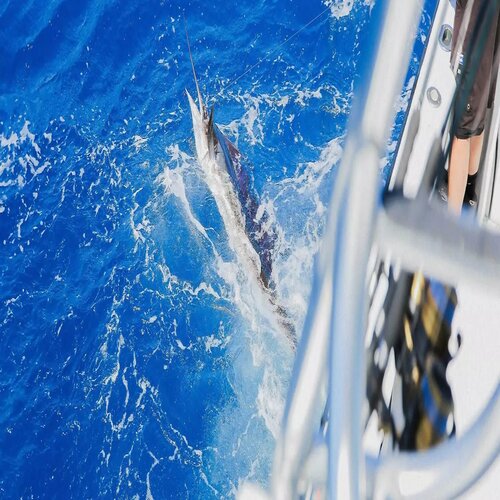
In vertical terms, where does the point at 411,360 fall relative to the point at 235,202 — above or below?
below

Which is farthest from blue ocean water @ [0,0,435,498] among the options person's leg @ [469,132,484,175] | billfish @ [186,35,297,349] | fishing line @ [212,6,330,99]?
person's leg @ [469,132,484,175]

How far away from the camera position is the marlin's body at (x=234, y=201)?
6.82 m

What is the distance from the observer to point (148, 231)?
23.5 ft

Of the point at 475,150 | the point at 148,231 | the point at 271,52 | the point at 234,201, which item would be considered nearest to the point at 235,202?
the point at 234,201

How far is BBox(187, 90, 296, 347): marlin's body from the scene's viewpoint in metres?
6.82

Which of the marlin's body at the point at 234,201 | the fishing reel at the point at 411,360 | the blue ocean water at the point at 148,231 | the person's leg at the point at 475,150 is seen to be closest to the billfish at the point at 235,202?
the marlin's body at the point at 234,201

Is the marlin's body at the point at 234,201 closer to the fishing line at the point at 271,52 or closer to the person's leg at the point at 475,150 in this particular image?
the fishing line at the point at 271,52

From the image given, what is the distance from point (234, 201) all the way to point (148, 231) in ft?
3.18

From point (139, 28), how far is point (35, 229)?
9.21 ft

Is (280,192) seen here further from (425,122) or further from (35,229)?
(425,122)

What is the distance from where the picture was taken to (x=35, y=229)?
730cm

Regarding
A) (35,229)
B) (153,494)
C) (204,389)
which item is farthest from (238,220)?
(153,494)

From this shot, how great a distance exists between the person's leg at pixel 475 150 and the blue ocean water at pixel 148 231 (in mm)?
3404

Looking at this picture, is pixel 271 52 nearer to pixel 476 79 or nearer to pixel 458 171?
pixel 476 79
